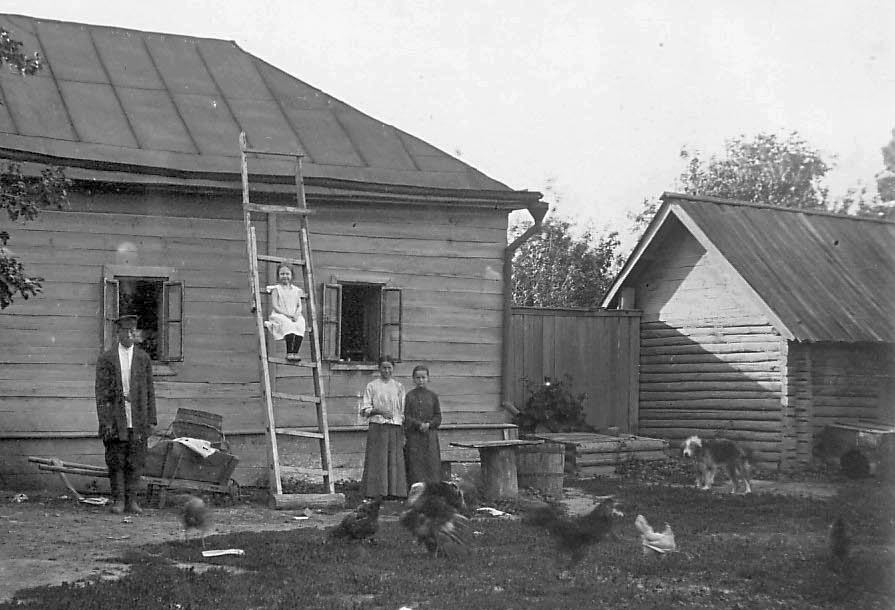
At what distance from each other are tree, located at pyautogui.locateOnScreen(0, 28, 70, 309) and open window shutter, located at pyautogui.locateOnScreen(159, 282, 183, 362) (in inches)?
135

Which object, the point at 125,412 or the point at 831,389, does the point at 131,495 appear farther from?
the point at 831,389

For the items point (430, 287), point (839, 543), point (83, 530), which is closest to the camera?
point (839, 543)

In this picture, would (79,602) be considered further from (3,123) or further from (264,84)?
(264,84)

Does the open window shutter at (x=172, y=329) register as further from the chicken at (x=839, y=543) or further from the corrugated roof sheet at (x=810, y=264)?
the corrugated roof sheet at (x=810, y=264)

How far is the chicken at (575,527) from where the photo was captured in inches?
368

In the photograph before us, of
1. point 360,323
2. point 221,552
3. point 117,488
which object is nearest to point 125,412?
point 117,488

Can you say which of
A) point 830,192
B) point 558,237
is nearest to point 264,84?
point 558,237

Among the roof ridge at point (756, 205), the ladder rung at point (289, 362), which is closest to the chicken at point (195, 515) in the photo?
the ladder rung at point (289, 362)

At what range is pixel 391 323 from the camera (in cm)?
1479

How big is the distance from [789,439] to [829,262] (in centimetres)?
380

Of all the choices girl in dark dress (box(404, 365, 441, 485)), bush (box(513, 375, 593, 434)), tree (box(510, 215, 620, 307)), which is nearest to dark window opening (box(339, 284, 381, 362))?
girl in dark dress (box(404, 365, 441, 485))

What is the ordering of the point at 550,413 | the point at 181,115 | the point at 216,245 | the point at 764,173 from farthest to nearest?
1. the point at 764,173
2. the point at 550,413
3. the point at 181,115
4. the point at 216,245

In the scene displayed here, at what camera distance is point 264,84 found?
16.4 m

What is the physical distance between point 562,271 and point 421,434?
1950 cm
